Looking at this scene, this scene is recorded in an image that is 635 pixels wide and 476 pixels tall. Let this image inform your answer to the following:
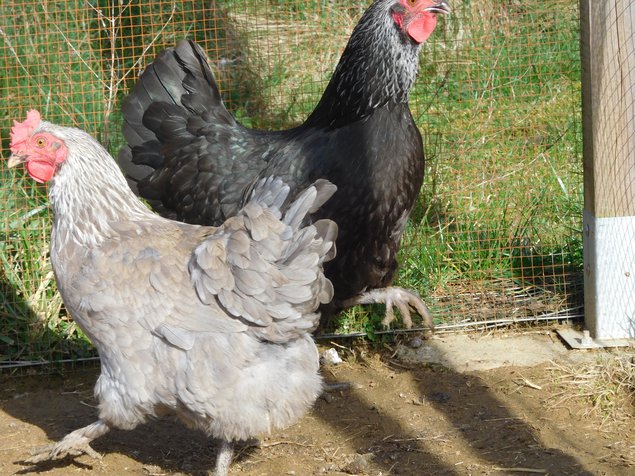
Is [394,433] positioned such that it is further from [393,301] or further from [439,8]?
[439,8]

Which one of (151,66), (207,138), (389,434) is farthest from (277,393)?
(151,66)

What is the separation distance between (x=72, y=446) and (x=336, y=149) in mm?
1973

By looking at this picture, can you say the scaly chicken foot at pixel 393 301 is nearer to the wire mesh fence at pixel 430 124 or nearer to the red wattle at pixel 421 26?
the wire mesh fence at pixel 430 124

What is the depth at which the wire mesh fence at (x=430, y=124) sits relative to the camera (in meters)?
5.37

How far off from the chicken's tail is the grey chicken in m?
1.20

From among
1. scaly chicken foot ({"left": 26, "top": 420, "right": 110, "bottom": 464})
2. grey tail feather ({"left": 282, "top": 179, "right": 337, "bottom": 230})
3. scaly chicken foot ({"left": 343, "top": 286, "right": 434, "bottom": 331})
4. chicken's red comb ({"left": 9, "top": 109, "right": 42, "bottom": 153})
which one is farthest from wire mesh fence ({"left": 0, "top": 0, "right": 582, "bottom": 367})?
grey tail feather ({"left": 282, "top": 179, "right": 337, "bottom": 230})

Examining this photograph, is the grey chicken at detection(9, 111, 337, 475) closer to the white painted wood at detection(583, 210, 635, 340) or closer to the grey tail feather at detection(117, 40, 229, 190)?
the grey tail feather at detection(117, 40, 229, 190)

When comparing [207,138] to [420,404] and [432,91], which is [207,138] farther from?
[432,91]

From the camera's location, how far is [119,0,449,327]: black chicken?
437cm

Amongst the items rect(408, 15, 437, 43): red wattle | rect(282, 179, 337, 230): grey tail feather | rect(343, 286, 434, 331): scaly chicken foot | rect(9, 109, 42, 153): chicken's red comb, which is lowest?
rect(343, 286, 434, 331): scaly chicken foot

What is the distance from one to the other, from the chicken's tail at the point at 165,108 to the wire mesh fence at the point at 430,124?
2.17ft

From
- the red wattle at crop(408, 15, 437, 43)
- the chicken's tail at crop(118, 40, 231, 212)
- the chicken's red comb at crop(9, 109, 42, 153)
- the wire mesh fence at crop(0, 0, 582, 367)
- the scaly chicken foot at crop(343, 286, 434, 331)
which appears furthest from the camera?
the wire mesh fence at crop(0, 0, 582, 367)

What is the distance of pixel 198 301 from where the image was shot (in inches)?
140

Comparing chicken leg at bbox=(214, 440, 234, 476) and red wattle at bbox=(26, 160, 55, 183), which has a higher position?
red wattle at bbox=(26, 160, 55, 183)
